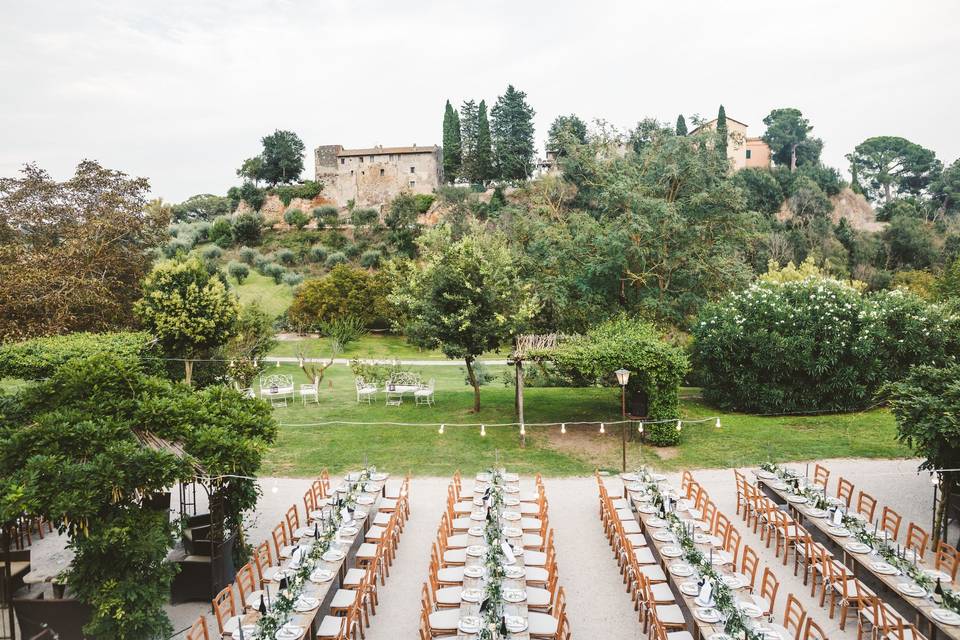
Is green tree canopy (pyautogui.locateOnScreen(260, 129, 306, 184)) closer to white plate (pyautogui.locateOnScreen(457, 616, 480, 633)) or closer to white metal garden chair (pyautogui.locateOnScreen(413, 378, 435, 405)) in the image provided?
white metal garden chair (pyautogui.locateOnScreen(413, 378, 435, 405))

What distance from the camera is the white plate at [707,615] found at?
26.0 feet

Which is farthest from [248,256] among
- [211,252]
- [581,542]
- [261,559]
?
[581,542]

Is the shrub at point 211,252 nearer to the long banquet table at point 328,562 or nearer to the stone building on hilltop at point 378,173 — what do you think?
the stone building on hilltop at point 378,173

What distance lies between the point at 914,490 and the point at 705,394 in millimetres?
8760

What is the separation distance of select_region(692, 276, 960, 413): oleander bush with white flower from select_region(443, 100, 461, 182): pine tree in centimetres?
6029

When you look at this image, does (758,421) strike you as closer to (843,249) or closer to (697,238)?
(697,238)

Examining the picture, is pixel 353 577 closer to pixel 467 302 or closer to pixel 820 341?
pixel 467 302

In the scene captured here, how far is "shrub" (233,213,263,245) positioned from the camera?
2594 inches

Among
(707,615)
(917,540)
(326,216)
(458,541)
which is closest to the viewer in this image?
(707,615)

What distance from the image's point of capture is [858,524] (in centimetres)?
1060

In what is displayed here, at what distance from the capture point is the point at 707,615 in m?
8.02

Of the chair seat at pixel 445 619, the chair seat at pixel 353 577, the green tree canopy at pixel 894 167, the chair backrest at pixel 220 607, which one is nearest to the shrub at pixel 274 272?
the chair seat at pixel 353 577

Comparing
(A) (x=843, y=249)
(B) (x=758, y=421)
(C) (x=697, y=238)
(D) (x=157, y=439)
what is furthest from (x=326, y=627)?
(A) (x=843, y=249)

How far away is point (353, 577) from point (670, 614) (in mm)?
4748
